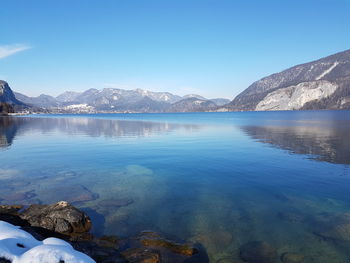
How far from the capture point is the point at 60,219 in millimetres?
14062

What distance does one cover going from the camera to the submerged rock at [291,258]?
38.2 ft

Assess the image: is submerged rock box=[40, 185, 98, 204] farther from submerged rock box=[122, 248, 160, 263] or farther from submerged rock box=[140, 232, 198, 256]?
submerged rock box=[122, 248, 160, 263]

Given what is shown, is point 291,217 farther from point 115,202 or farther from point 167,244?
point 115,202

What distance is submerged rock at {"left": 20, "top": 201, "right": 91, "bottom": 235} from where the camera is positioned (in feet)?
45.0

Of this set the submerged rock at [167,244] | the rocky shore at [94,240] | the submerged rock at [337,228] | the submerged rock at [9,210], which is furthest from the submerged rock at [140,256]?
the submerged rock at [337,228]

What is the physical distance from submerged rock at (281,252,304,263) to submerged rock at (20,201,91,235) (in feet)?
35.5

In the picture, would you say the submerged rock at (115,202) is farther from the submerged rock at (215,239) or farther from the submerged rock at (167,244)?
the submerged rock at (215,239)

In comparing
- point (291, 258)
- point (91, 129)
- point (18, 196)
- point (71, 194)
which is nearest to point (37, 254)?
point (291, 258)

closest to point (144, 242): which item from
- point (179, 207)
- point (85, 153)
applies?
point (179, 207)

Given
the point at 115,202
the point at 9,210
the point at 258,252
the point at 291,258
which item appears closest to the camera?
the point at 291,258

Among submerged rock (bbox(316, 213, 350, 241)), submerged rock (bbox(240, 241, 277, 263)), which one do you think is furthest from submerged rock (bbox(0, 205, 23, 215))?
submerged rock (bbox(316, 213, 350, 241))

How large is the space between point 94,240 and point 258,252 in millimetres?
8567

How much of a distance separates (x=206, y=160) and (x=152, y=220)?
792 inches

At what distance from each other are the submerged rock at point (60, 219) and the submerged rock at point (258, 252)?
355 inches
